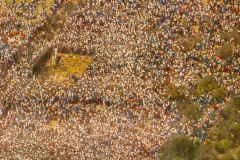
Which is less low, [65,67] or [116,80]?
[65,67]

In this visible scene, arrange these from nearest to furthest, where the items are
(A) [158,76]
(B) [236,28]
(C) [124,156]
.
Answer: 1. (C) [124,156]
2. (A) [158,76]
3. (B) [236,28]

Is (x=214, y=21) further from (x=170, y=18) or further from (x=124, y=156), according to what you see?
(x=124, y=156)

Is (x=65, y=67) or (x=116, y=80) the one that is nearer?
(x=116, y=80)

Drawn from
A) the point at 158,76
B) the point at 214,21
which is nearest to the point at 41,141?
the point at 158,76

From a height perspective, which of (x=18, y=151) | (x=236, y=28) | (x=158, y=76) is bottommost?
(x=18, y=151)
